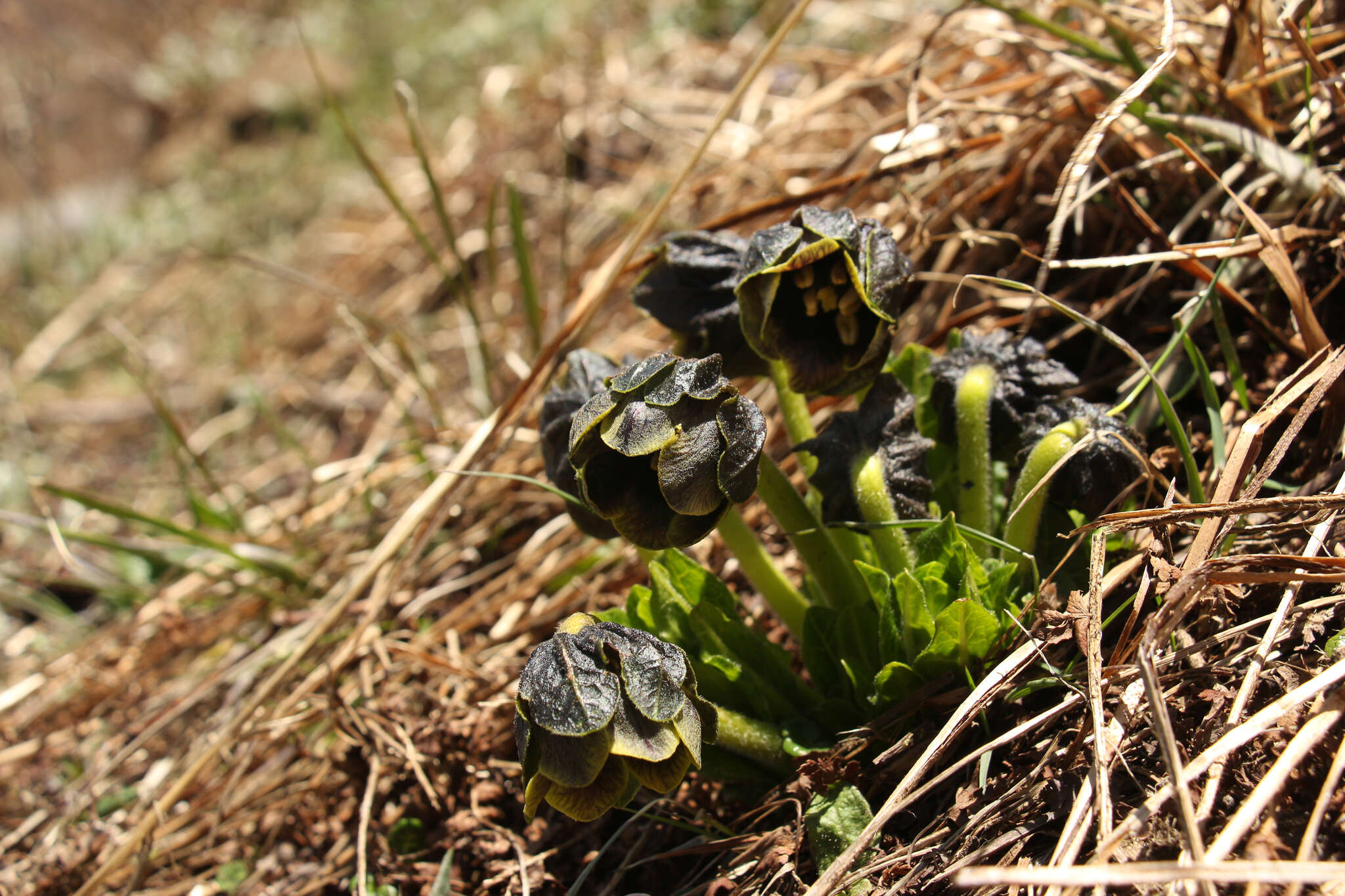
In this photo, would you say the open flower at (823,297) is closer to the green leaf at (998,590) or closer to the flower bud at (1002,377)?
the flower bud at (1002,377)

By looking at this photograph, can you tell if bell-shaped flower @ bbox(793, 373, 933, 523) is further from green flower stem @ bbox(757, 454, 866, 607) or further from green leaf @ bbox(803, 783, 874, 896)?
green leaf @ bbox(803, 783, 874, 896)

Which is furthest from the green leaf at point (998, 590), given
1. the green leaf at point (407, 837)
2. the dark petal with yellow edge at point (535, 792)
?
the green leaf at point (407, 837)

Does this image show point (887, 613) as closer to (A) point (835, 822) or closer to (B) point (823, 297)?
(A) point (835, 822)

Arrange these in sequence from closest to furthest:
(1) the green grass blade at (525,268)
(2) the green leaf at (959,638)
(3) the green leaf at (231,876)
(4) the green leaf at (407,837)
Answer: (2) the green leaf at (959,638) → (4) the green leaf at (407,837) → (3) the green leaf at (231,876) → (1) the green grass blade at (525,268)

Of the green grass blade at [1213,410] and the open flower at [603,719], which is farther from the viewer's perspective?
the green grass blade at [1213,410]

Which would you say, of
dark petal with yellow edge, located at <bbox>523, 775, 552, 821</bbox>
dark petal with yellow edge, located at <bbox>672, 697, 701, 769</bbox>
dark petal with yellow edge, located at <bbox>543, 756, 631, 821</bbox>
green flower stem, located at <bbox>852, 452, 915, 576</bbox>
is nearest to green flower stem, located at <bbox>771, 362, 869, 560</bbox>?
green flower stem, located at <bbox>852, 452, 915, 576</bbox>

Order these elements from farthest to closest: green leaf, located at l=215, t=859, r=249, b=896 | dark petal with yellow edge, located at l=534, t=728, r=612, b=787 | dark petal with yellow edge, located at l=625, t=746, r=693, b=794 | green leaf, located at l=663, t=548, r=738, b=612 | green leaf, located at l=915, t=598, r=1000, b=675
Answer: green leaf, located at l=215, t=859, r=249, b=896
green leaf, located at l=663, t=548, r=738, b=612
green leaf, located at l=915, t=598, r=1000, b=675
dark petal with yellow edge, located at l=625, t=746, r=693, b=794
dark petal with yellow edge, located at l=534, t=728, r=612, b=787
